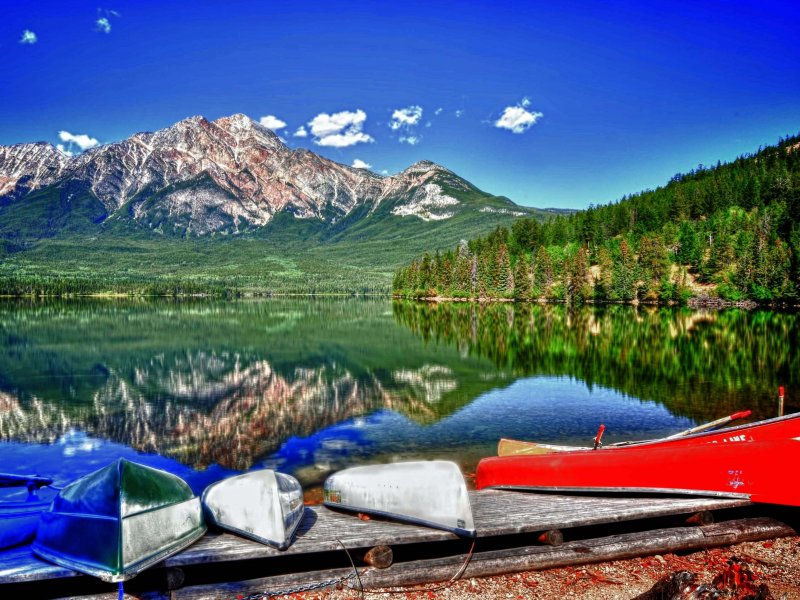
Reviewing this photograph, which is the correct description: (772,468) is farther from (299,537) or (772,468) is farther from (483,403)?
(483,403)

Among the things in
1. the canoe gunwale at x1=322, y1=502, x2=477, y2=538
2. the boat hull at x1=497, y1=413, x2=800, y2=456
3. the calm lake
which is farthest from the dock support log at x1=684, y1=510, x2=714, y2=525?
the calm lake

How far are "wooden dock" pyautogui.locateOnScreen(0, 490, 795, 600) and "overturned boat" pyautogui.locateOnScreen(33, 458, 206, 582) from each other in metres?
0.25

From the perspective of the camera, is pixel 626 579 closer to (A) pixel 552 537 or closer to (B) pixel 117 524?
(A) pixel 552 537

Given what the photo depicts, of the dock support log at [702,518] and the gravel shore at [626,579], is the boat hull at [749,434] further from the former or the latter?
the gravel shore at [626,579]

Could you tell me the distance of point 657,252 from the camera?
127500 millimetres

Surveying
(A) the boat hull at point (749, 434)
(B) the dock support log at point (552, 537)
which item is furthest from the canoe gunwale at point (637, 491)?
(B) the dock support log at point (552, 537)

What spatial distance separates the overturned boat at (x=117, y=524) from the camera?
763 cm

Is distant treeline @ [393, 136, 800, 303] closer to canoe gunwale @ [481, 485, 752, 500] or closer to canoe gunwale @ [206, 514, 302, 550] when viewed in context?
canoe gunwale @ [481, 485, 752, 500]

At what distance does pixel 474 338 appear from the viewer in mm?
55250

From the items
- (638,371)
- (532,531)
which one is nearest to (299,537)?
(532,531)

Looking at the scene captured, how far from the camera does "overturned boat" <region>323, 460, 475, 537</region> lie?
8.82m

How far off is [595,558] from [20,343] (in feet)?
202

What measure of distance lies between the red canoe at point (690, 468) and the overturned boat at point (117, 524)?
22.8 ft

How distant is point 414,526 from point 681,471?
5372 millimetres
